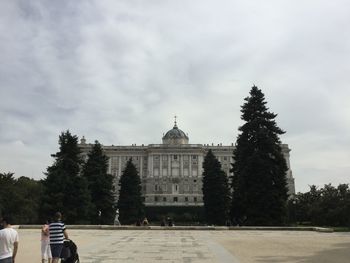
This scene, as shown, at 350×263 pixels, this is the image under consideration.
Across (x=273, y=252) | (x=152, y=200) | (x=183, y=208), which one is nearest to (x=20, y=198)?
(x=273, y=252)

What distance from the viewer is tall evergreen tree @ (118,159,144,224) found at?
237 ft

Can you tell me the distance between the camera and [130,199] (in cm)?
7338

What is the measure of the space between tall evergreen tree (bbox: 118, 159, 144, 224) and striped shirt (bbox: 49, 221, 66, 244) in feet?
198

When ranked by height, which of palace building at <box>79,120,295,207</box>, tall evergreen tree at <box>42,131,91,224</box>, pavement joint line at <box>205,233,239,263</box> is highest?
palace building at <box>79,120,295,207</box>

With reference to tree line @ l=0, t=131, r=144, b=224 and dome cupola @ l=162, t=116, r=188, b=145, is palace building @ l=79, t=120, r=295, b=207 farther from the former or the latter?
tree line @ l=0, t=131, r=144, b=224

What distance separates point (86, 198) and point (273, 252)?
32363 mm

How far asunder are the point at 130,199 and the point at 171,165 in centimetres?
6665

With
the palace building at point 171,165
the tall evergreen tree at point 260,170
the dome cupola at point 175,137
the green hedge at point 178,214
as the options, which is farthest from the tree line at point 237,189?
the dome cupola at point 175,137

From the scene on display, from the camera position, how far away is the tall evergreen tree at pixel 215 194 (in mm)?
67000

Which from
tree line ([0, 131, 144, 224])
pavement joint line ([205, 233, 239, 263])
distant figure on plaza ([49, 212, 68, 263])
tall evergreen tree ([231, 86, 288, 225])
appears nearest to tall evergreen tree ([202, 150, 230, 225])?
tree line ([0, 131, 144, 224])

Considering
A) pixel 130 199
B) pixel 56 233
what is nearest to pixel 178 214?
pixel 130 199

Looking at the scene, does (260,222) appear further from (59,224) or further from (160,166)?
(160,166)

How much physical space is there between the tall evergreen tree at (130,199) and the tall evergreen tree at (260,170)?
30639 millimetres

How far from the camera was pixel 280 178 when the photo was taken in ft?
134
